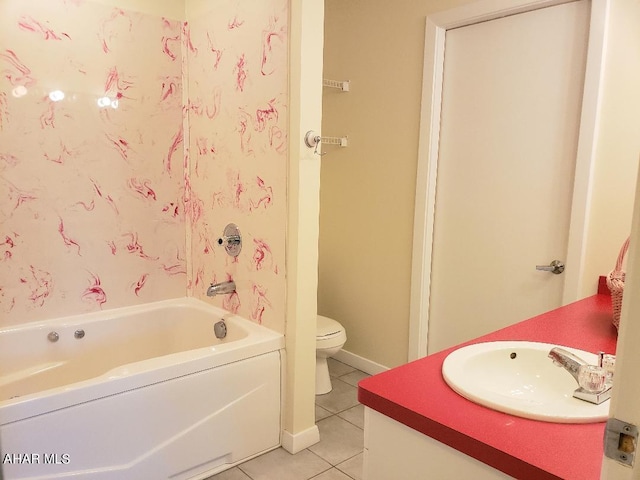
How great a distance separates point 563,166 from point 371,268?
1311 mm

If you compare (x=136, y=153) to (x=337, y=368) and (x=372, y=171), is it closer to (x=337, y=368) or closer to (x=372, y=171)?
(x=372, y=171)

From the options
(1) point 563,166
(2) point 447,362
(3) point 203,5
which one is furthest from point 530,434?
(3) point 203,5

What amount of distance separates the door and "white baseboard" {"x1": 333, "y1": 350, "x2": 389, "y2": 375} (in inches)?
19.0

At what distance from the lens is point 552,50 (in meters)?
2.22

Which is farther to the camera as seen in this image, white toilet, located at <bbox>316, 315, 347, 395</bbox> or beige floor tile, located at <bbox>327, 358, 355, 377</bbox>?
beige floor tile, located at <bbox>327, 358, 355, 377</bbox>

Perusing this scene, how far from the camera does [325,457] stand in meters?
2.26

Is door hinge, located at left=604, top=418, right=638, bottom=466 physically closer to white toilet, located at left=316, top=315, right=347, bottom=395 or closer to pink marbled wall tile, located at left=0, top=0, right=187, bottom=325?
white toilet, located at left=316, top=315, right=347, bottom=395

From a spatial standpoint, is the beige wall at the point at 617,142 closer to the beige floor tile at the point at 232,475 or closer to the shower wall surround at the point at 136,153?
the shower wall surround at the point at 136,153

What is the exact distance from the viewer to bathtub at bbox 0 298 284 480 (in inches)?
66.0

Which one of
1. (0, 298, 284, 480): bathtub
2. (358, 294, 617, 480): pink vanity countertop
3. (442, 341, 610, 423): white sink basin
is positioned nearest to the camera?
(358, 294, 617, 480): pink vanity countertop

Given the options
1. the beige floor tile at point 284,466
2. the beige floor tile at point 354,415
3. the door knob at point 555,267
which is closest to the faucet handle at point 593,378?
the door knob at point 555,267

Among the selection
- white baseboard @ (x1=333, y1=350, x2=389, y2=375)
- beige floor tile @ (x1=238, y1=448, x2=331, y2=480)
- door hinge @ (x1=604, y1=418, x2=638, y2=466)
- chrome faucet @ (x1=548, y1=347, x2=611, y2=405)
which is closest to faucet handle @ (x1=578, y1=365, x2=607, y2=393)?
chrome faucet @ (x1=548, y1=347, x2=611, y2=405)

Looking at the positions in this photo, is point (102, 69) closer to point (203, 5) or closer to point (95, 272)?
point (203, 5)

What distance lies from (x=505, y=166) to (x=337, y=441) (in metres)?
1.63
